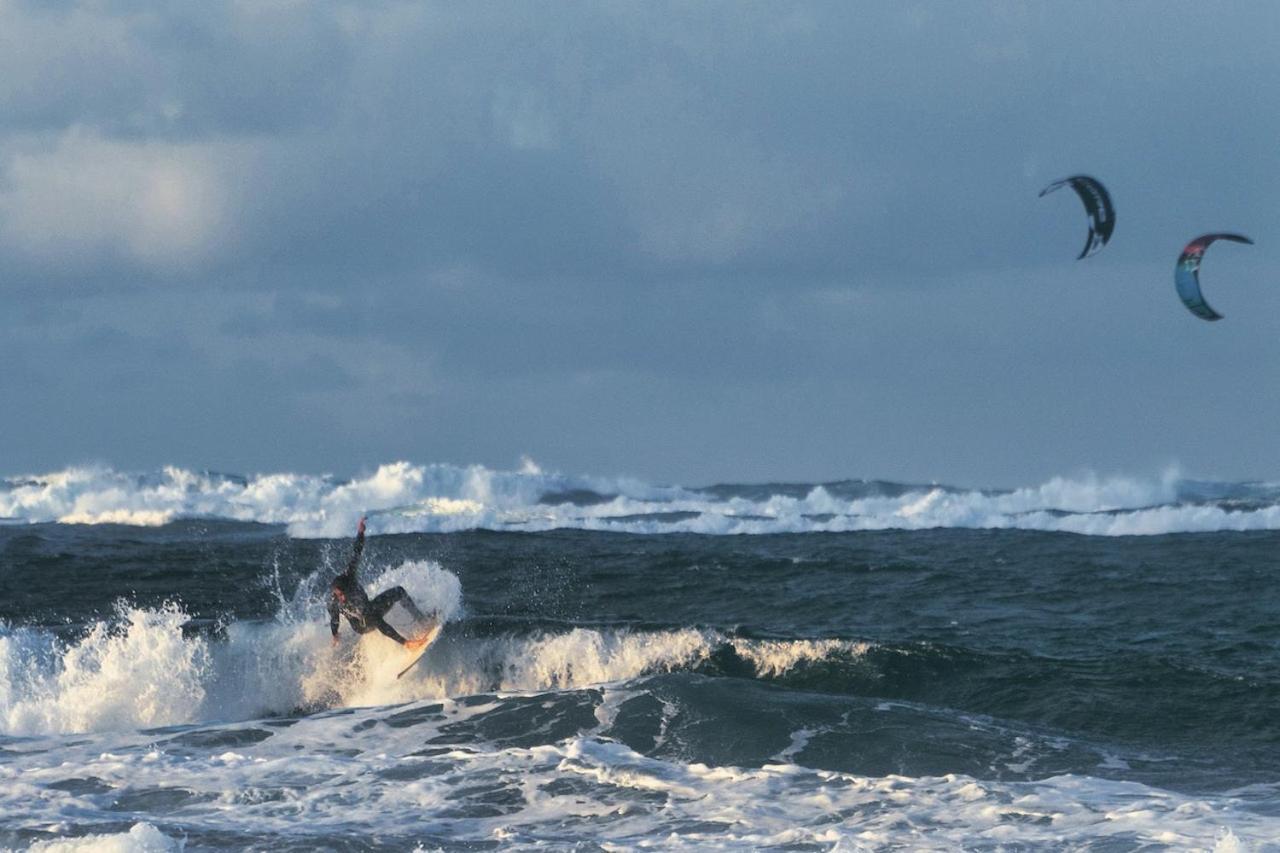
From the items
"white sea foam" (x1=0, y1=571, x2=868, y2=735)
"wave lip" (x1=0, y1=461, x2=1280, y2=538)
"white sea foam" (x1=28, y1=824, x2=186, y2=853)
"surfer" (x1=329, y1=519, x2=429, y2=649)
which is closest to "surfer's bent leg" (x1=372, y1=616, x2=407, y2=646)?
"surfer" (x1=329, y1=519, x2=429, y2=649)

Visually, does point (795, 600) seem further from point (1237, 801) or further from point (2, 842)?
point (2, 842)

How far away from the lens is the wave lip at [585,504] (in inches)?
1845

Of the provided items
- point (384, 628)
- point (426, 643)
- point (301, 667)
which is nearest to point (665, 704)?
point (384, 628)

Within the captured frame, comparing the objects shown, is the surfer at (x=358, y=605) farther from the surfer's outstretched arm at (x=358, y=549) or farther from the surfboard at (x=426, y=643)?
the surfboard at (x=426, y=643)

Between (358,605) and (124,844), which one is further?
(358,605)

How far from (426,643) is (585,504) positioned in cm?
3966

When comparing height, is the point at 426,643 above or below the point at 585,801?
above

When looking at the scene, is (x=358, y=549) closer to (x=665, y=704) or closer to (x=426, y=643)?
(x=426, y=643)

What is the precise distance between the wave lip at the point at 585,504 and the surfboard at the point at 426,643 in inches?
962

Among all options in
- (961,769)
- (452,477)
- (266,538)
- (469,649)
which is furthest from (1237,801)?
(452,477)

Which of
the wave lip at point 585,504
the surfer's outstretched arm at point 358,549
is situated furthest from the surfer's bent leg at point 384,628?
the wave lip at point 585,504

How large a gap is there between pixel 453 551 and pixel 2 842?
24.9 meters

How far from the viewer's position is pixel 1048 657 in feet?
67.6

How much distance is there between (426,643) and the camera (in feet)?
66.2
